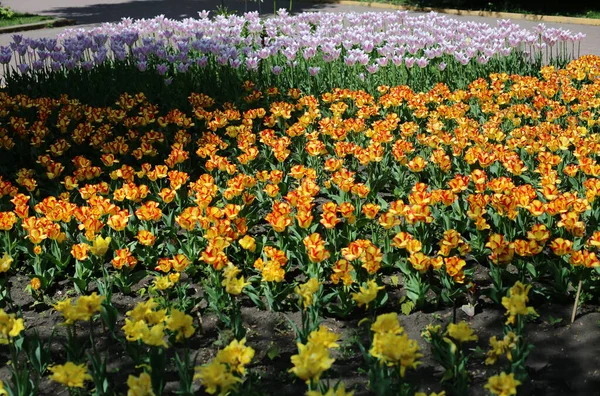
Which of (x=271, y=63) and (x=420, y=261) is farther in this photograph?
(x=271, y=63)

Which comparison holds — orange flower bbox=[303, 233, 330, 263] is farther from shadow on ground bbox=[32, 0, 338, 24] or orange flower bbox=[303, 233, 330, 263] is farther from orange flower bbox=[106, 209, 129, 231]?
shadow on ground bbox=[32, 0, 338, 24]

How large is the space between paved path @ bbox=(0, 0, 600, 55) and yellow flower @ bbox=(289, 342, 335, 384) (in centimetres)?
1377

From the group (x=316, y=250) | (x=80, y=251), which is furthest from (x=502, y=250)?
(x=80, y=251)

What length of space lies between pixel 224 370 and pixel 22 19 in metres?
16.7

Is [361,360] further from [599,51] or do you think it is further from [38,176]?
[599,51]

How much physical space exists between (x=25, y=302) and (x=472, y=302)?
242 centimetres

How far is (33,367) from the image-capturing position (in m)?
3.23

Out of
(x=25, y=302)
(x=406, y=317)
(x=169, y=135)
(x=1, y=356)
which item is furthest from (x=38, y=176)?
(x=406, y=317)

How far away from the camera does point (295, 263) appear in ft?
14.0

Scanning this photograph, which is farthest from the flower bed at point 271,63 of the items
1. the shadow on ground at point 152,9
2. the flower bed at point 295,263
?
the shadow on ground at point 152,9

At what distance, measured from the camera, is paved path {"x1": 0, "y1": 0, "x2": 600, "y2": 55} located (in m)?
16.2

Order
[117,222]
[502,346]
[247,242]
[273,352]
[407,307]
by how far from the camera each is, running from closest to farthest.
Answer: [502,346] < [273,352] < [407,307] < [247,242] < [117,222]

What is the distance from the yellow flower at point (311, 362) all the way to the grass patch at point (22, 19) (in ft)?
51.3

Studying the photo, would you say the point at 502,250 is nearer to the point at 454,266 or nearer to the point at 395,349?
the point at 454,266
